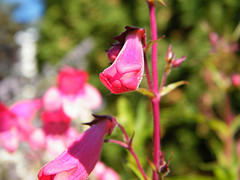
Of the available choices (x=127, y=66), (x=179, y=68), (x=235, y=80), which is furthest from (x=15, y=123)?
(x=179, y=68)

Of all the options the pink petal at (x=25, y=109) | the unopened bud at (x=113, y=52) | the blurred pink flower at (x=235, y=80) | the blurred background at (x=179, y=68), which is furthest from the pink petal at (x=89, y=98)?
the blurred pink flower at (x=235, y=80)

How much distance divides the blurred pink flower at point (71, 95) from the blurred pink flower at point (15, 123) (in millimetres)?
111

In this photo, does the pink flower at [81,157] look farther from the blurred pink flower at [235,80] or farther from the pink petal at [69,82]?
the blurred pink flower at [235,80]

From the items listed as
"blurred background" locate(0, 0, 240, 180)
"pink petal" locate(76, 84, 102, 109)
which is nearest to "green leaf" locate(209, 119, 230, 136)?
"blurred background" locate(0, 0, 240, 180)

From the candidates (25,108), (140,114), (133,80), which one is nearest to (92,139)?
(133,80)

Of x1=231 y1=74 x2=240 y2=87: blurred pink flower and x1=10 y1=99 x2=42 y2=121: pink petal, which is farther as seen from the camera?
x1=231 y1=74 x2=240 y2=87: blurred pink flower

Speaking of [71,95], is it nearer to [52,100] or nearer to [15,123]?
[52,100]

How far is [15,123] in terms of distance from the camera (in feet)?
2.75

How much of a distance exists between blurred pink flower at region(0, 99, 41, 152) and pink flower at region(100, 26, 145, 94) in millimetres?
510

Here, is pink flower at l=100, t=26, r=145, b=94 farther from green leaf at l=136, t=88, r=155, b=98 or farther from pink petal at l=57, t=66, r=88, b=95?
pink petal at l=57, t=66, r=88, b=95

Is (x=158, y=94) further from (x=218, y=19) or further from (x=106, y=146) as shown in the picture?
A: (x=106, y=146)

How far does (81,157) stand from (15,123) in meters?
0.48

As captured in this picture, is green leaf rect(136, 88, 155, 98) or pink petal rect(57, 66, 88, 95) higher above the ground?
green leaf rect(136, 88, 155, 98)

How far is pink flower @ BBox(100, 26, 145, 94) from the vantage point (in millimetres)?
372
